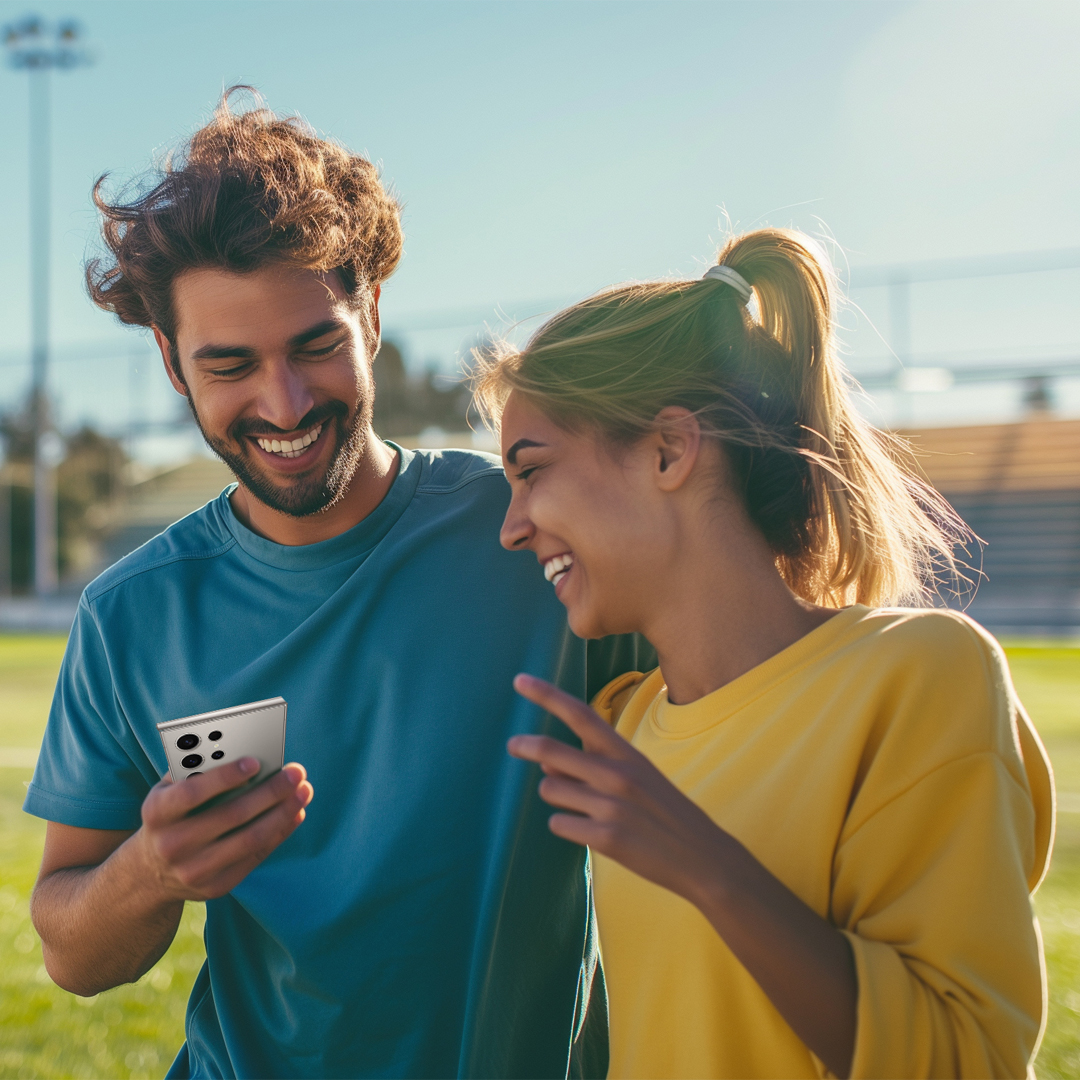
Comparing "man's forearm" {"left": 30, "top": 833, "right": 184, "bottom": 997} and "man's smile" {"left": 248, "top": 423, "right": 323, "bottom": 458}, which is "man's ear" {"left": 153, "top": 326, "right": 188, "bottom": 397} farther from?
"man's forearm" {"left": 30, "top": 833, "right": 184, "bottom": 997}

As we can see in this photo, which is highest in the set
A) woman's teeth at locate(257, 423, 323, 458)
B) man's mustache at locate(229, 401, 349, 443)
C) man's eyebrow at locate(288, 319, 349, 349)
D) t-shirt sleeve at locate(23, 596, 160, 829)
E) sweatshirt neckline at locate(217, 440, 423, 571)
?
man's eyebrow at locate(288, 319, 349, 349)

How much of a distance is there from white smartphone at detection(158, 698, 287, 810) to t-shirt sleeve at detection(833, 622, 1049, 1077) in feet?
3.08

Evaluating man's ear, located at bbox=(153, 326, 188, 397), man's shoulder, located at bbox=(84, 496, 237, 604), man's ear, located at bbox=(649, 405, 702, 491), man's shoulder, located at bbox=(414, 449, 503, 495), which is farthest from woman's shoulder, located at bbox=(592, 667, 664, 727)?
man's ear, located at bbox=(153, 326, 188, 397)

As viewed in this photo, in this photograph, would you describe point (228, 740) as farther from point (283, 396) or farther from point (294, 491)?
point (283, 396)

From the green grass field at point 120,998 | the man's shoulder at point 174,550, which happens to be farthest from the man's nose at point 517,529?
the green grass field at point 120,998

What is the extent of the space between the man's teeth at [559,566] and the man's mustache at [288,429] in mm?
767

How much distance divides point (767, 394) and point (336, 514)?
1.08 m

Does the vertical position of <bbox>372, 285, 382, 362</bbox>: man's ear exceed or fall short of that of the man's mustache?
it exceeds it

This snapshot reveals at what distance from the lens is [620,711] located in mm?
2195

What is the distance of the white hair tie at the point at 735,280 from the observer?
1.99 m

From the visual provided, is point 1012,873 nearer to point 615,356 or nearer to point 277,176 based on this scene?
point 615,356

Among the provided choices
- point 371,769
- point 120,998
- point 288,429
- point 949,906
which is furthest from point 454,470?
point 120,998

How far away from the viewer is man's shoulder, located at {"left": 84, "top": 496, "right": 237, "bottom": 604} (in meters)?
2.50

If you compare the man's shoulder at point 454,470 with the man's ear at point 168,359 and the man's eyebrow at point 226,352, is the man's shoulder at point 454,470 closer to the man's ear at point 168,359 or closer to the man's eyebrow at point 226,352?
the man's eyebrow at point 226,352
